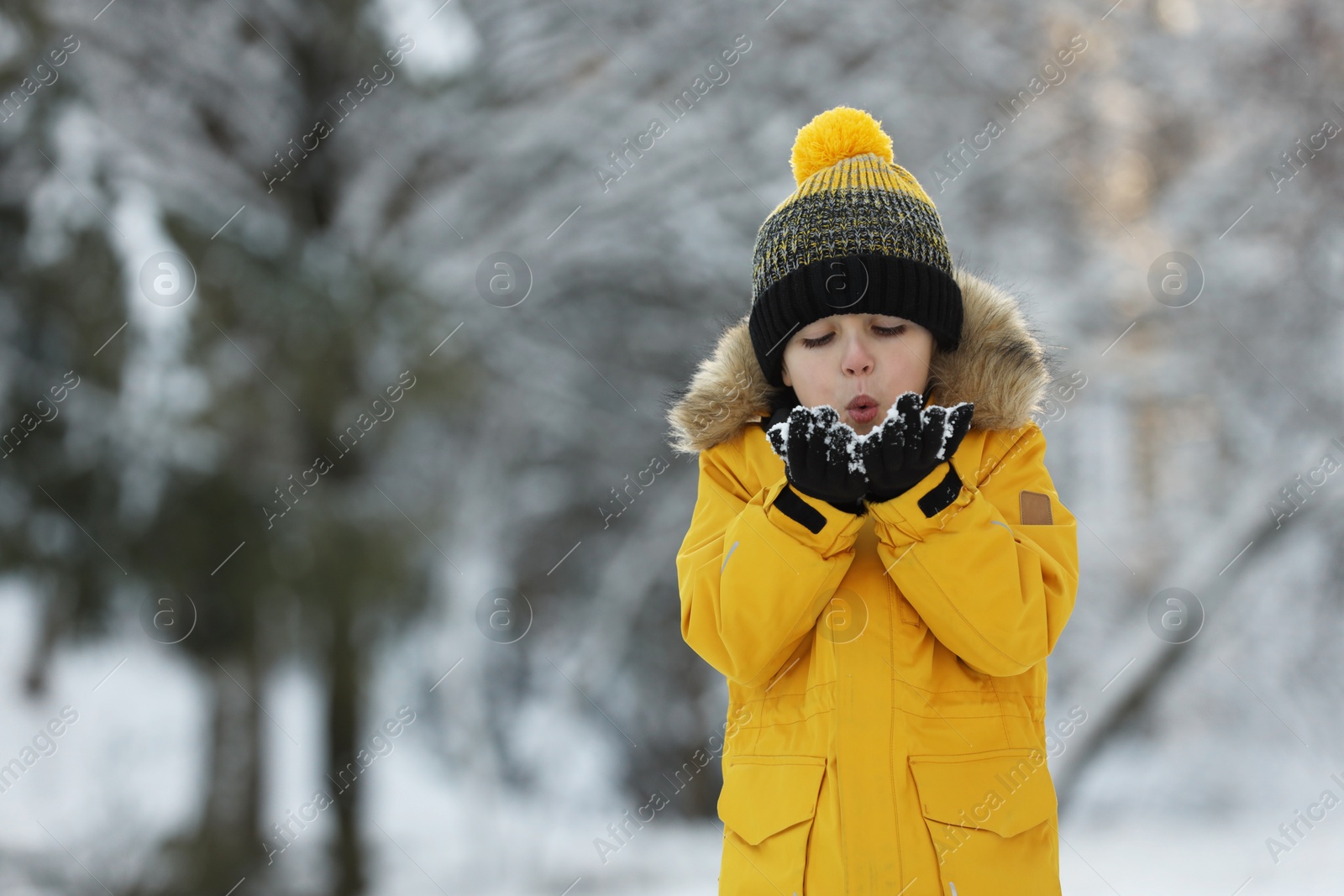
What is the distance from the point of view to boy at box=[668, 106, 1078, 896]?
1332 mm

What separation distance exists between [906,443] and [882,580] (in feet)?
0.83

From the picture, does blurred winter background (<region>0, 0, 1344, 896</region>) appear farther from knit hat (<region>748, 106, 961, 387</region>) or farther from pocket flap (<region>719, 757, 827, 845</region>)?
pocket flap (<region>719, 757, 827, 845</region>)

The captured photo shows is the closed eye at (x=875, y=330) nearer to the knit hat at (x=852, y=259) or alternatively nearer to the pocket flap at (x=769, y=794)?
the knit hat at (x=852, y=259)

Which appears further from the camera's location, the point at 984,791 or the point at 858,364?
the point at 858,364

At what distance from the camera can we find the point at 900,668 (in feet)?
4.60

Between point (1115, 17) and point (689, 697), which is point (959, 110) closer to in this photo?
point (1115, 17)

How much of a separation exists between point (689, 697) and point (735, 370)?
480 centimetres

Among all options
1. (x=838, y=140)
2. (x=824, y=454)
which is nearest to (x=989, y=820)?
(x=824, y=454)

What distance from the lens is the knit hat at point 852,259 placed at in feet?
5.03

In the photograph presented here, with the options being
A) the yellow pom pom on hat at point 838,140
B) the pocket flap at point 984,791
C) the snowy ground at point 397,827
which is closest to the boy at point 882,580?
the pocket flap at point 984,791

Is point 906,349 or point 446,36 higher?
point 446,36

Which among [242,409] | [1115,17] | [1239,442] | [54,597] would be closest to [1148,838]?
[1239,442]

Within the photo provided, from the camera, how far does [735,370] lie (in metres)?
1.72

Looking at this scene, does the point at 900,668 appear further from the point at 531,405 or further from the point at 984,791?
the point at 531,405
